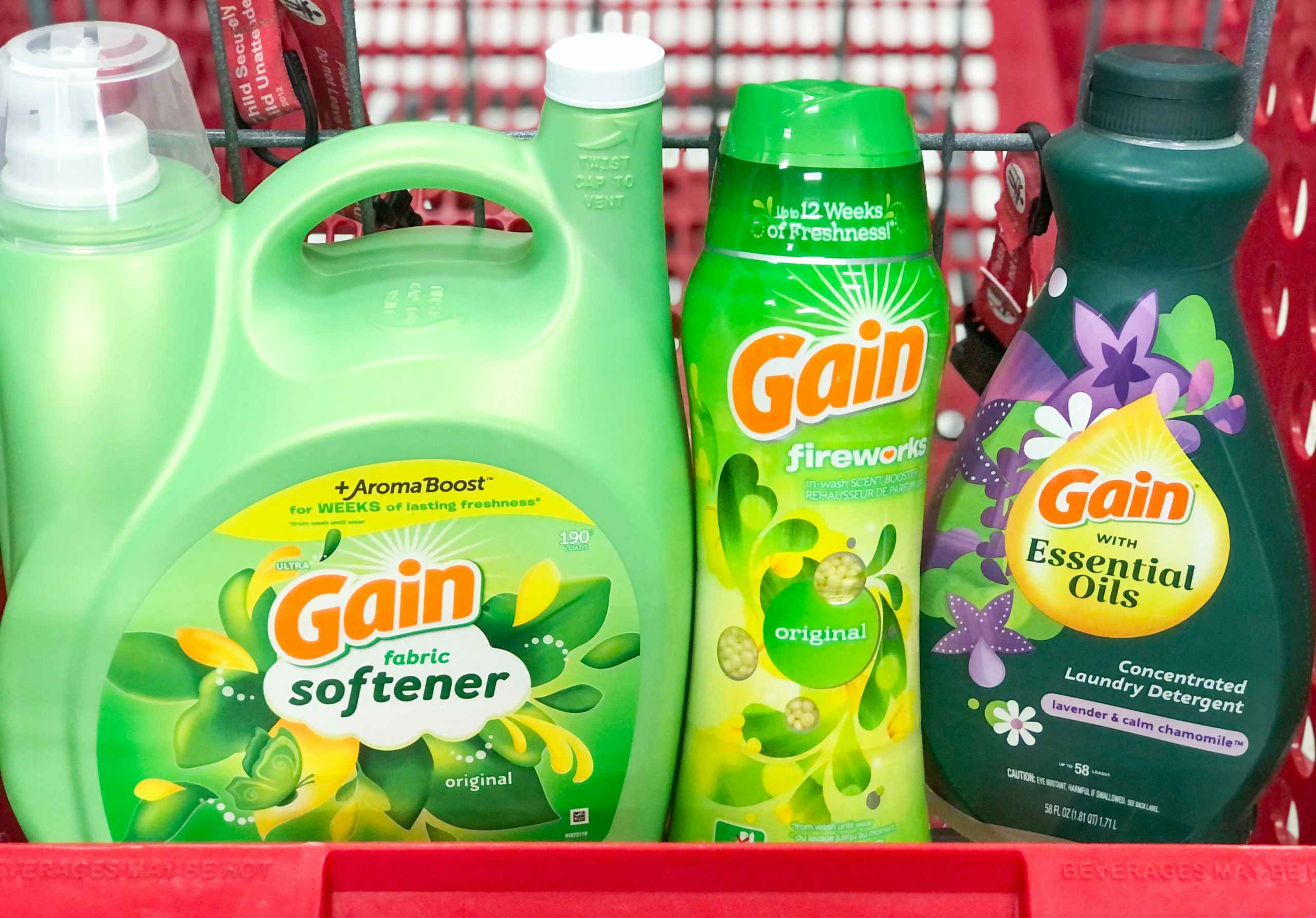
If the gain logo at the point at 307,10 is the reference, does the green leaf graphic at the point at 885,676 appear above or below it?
below

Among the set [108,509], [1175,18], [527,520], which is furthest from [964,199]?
[108,509]

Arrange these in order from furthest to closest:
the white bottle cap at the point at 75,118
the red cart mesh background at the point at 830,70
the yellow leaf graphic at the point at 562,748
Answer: the red cart mesh background at the point at 830,70, the yellow leaf graphic at the point at 562,748, the white bottle cap at the point at 75,118

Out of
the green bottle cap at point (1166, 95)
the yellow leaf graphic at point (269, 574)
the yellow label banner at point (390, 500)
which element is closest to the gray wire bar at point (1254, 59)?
the green bottle cap at point (1166, 95)

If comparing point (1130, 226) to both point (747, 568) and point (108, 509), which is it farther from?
point (108, 509)

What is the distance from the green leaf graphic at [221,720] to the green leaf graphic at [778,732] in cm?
22

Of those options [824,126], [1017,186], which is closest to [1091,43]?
[1017,186]

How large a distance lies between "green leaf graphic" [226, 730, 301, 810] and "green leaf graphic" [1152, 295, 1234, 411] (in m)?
0.44

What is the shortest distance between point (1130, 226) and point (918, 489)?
0.49 ft

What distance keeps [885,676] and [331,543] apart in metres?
0.27

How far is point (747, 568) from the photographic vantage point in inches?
24.4

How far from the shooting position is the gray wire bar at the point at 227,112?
2.00ft

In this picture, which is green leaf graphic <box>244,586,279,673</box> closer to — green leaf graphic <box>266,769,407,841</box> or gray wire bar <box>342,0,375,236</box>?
green leaf graphic <box>266,769,407,841</box>

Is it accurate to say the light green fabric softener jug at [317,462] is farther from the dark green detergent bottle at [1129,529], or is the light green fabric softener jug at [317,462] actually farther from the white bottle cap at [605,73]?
the dark green detergent bottle at [1129,529]

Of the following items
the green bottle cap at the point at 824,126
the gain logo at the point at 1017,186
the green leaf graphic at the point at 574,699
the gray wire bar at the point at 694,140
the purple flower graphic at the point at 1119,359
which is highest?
the green bottle cap at the point at 824,126
